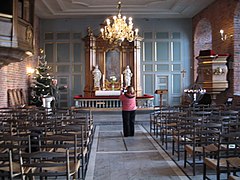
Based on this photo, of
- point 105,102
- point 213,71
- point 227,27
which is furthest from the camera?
point 105,102

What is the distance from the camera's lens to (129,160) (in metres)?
6.95

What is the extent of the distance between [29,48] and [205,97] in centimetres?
822

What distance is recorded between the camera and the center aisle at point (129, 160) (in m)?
5.83

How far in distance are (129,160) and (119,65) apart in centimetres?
1185

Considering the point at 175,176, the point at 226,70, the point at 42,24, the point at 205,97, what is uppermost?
the point at 42,24

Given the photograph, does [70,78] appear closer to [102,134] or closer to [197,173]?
[102,134]

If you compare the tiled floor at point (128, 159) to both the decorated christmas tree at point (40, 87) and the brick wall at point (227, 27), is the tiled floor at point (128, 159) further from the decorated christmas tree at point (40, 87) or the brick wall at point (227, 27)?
the decorated christmas tree at point (40, 87)

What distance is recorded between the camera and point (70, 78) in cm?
1886

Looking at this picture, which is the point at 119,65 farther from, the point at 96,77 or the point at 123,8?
the point at 123,8

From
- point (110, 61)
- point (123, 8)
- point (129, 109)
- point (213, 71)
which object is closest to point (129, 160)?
point (129, 109)

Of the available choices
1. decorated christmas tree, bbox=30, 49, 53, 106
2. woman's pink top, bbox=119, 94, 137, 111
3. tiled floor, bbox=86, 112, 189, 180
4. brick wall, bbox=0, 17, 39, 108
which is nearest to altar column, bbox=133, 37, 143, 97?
decorated christmas tree, bbox=30, 49, 53, 106

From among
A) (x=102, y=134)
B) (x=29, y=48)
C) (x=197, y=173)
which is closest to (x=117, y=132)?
(x=102, y=134)

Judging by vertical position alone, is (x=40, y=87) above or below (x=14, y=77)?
below

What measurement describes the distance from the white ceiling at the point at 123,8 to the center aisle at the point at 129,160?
806cm
